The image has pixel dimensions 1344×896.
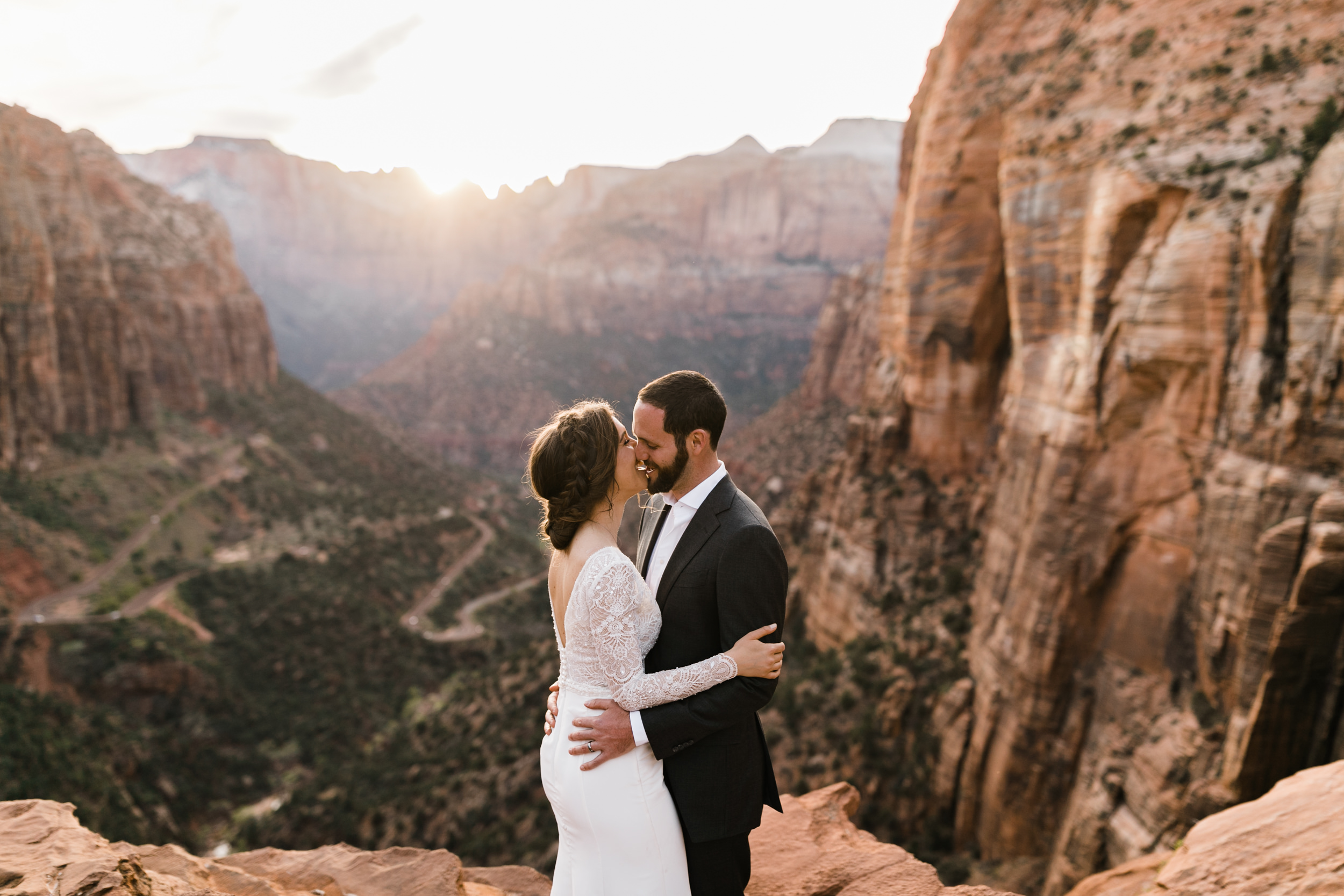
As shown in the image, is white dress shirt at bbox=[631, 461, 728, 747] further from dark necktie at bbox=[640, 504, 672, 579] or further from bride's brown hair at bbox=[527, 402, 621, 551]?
bride's brown hair at bbox=[527, 402, 621, 551]

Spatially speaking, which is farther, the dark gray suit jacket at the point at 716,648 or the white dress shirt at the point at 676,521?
the white dress shirt at the point at 676,521

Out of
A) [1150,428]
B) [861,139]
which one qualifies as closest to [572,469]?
[1150,428]

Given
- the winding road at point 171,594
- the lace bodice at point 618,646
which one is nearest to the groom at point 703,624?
the lace bodice at point 618,646

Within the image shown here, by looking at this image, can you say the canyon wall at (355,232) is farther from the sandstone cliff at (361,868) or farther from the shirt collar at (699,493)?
the shirt collar at (699,493)

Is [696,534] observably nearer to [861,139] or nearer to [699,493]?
[699,493]

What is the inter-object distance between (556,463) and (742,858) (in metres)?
2.75

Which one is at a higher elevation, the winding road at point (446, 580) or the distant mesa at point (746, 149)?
the distant mesa at point (746, 149)

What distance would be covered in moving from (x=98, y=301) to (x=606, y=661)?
55.8 m

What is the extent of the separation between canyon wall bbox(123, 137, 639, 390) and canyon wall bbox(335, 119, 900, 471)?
37888 millimetres

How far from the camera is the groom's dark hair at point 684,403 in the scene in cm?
423

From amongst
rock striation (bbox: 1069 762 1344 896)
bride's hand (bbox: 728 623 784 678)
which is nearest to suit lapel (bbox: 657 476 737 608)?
bride's hand (bbox: 728 623 784 678)

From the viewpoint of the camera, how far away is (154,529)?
125ft

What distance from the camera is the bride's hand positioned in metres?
3.84

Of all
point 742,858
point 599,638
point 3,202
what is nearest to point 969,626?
point 742,858
